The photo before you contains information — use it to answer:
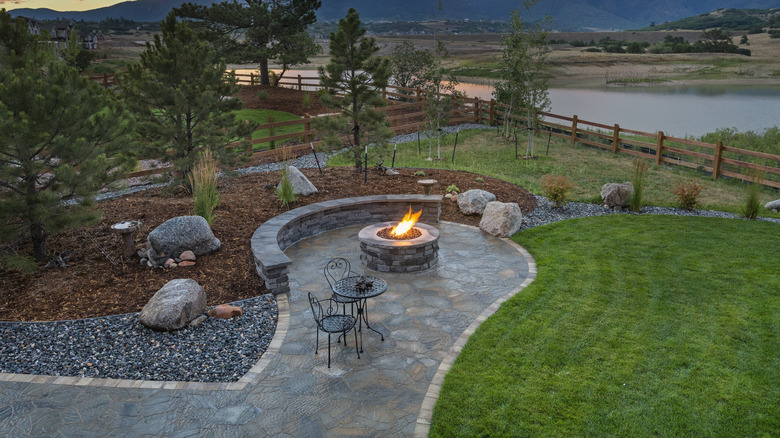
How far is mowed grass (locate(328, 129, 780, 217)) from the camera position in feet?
40.2

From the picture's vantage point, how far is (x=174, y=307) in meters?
5.79

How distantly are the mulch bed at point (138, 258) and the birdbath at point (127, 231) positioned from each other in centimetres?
12

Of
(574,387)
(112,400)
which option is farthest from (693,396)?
(112,400)

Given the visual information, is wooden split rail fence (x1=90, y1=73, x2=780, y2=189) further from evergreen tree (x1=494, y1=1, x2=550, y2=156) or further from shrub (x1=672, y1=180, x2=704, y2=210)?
shrub (x1=672, y1=180, x2=704, y2=210)

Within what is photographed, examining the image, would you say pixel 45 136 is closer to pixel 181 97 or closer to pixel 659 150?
pixel 181 97

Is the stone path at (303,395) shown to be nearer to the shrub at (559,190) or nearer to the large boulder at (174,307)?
the large boulder at (174,307)

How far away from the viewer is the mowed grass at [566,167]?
12.3 m

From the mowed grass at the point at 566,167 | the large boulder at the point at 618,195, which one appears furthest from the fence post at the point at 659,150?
the large boulder at the point at 618,195

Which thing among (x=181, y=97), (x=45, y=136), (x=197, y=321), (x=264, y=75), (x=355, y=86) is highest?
(x=264, y=75)

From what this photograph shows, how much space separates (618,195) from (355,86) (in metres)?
6.47

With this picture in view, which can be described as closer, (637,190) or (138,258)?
(138,258)

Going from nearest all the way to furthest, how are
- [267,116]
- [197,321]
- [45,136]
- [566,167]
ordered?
1. [197,321]
2. [45,136]
3. [566,167]
4. [267,116]

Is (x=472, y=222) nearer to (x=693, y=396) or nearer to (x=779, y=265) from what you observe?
(x=779, y=265)

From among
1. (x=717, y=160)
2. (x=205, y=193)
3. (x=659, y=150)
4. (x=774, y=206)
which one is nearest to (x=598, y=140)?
(x=659, y=150)
